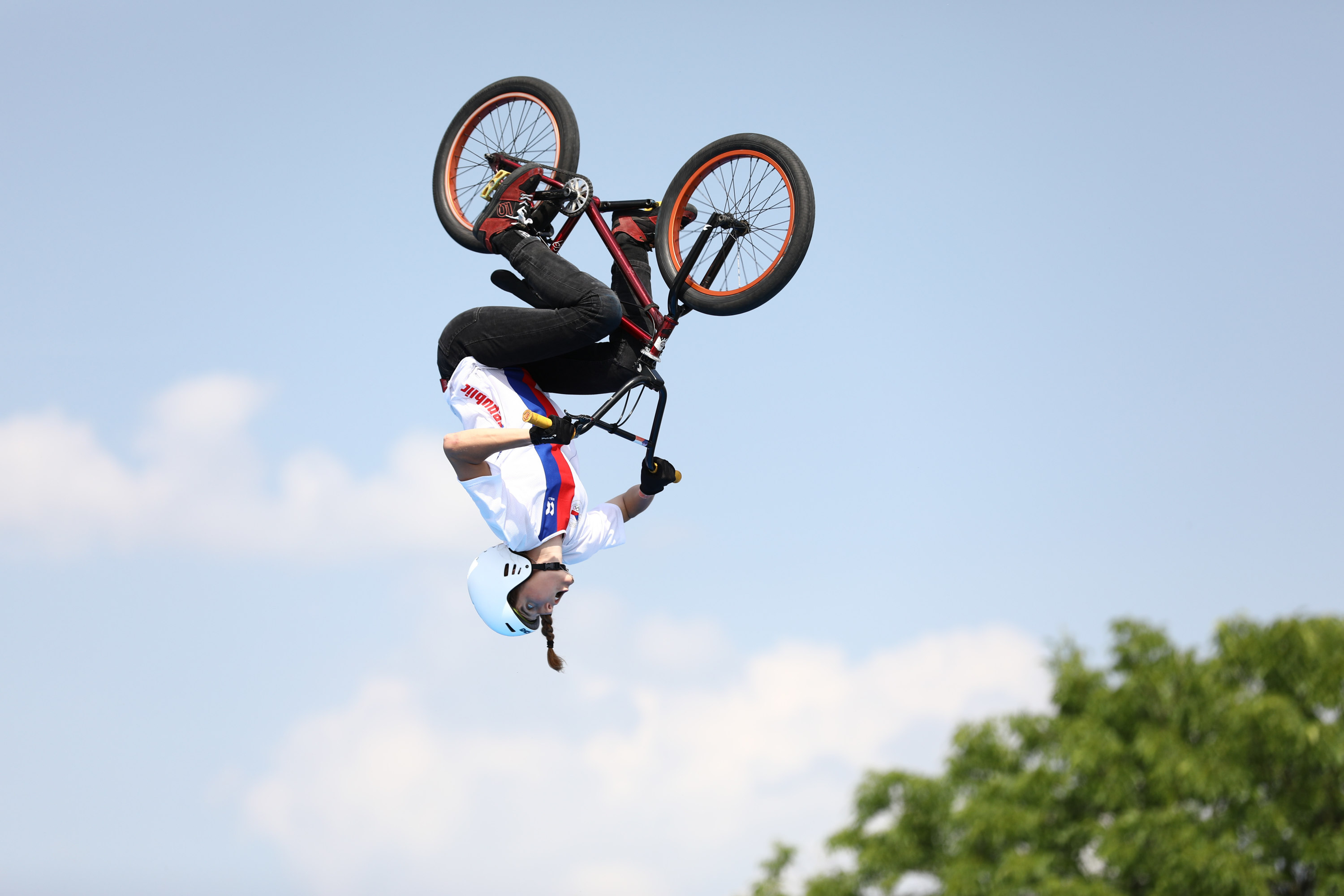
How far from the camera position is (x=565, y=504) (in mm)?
6203

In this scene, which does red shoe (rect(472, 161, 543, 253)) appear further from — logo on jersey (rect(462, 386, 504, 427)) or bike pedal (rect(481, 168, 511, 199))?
logo on jersey (rect(462, 386, 504, 427))

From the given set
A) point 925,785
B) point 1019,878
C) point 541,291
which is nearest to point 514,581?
point 541,291

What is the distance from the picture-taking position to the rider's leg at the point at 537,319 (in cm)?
589

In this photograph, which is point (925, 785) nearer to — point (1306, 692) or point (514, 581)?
point (1306, 692)

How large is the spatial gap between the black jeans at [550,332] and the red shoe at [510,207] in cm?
8

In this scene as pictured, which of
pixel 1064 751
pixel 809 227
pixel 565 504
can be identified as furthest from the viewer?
pixel 1064 751

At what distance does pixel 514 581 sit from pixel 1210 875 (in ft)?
20.6

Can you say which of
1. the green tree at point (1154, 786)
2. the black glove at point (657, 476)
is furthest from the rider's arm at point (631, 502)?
the green tree at point (1154, 786)

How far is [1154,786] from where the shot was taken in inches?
383

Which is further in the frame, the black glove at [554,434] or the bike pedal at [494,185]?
the bike pedal at [494,185]

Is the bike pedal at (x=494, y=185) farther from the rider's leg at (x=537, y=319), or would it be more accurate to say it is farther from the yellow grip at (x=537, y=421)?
the yellow grip at (x=537, y=421)

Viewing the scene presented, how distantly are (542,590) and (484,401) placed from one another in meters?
1.06

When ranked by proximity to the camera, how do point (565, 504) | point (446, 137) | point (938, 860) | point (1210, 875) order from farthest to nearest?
1. point (938, 860)
2. point (1210, 875)
3. point (446, 137)
4. point (565, 504)

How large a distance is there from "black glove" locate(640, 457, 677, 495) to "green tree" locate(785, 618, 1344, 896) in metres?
5.23
